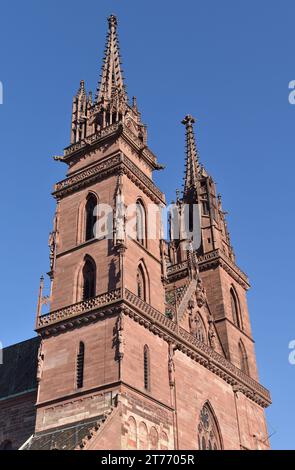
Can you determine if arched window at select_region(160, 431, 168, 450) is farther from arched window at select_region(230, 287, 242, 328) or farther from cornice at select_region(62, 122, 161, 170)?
cornice at select_region(62, 122, 161, 170)

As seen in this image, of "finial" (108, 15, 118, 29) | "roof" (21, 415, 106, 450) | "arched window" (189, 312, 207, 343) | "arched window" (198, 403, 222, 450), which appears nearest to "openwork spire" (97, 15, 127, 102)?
"finial" (108, 15, 118, 29)

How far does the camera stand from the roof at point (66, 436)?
2405 cm

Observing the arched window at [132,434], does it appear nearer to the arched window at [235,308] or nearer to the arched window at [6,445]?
the arched window at [6,445]

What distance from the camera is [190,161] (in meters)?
51.7

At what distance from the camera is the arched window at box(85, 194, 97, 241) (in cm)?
3288

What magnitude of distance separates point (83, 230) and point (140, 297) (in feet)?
16.5

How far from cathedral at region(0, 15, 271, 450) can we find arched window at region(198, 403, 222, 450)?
0.17ft

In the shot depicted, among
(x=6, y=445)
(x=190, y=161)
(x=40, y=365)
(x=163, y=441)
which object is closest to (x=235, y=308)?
(x=190, y=161)

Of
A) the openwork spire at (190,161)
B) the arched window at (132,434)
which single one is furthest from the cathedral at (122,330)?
the openwork spire at (190,161)

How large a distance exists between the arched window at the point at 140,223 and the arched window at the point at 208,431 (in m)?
9.29

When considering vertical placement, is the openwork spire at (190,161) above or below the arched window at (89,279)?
above

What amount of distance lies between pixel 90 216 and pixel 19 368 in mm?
11029
